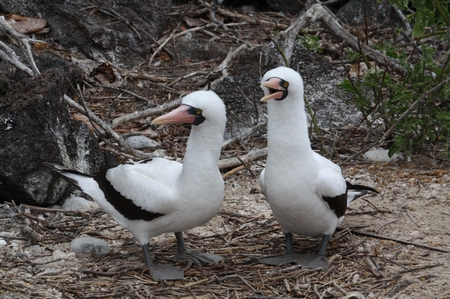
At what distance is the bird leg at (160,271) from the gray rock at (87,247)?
368mm

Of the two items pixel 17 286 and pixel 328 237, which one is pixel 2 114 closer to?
pixel 17 286

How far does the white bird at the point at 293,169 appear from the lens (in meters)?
3.94

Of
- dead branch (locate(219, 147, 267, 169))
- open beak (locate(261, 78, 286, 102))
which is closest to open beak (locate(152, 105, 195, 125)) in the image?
open beak (locate(261, 78, 286, 102))

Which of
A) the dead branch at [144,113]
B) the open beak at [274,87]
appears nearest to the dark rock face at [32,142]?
the dead branch at [144,113]

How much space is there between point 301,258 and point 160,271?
32.2 inches

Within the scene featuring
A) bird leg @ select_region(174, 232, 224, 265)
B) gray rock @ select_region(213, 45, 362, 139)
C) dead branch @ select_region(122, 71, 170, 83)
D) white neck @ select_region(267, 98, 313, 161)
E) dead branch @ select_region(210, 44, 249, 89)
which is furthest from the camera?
dead branch @ select_region(122, 71, 170, 83)

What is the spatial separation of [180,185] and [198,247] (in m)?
0.74

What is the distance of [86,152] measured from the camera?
5.38 meters

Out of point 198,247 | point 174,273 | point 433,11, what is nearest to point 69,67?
point 198,247

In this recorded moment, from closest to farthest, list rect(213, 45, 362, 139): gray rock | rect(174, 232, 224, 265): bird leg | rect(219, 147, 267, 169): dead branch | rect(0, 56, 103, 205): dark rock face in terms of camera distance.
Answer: rect(174, 232, 224, 265): bird leg
rect(0, 56, 103, 205): dark rock face
rect(219, 147, 267, 169): dead branch
rect(213, 45, 362, 139): gray rock

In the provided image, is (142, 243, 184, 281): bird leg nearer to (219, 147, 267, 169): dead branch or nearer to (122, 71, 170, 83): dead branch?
(219, 147, 267, 169): dead branch

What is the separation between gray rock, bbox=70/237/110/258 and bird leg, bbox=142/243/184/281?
14.5 inches

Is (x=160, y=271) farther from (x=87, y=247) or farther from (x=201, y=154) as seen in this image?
(x=201, y=154)

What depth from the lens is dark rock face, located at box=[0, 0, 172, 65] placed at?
791 cm
